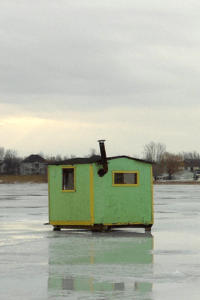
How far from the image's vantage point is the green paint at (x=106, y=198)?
17094mm

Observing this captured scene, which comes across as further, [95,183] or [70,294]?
[95,183]

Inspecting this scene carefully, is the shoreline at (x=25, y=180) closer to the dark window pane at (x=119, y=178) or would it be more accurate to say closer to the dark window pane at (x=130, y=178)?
the dark window pane at (x=130, y=178)

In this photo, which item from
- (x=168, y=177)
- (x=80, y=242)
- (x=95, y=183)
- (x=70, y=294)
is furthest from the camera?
(x=168, y=177)

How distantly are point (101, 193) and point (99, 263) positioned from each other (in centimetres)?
635

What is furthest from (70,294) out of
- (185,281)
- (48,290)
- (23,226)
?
(23,226)

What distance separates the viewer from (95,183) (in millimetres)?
17109

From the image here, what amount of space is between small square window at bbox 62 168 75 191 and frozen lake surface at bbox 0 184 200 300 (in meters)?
1.29

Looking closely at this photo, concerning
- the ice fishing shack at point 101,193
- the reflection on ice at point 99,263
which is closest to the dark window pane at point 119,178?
the ice fishing shack at point 101,193

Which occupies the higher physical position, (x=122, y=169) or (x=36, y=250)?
(x=122, y=169)

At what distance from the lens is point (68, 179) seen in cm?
1805

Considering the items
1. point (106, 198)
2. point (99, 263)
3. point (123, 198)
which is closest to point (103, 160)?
point (106, 198)

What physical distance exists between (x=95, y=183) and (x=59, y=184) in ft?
4.19

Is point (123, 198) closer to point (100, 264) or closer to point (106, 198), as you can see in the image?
point (106, 198)

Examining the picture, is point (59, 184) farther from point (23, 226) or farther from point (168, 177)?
point (168, 177)
